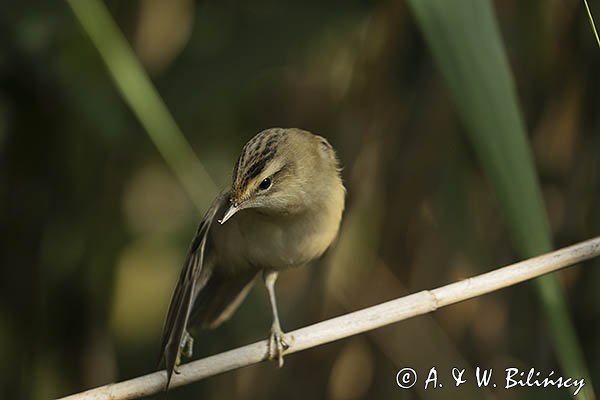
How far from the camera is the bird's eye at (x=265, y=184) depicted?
1850 mm


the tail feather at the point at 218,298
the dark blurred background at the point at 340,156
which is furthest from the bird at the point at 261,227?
the dark blurred background at the point at 340,156

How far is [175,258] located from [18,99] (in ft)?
2.76

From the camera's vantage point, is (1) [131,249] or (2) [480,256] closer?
(2) [480,256]

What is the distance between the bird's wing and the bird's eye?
8 centimetres

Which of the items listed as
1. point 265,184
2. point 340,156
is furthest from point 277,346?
point 340,156

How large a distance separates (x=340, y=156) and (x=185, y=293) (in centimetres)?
102

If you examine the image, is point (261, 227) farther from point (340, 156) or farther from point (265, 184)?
point (340, 156)

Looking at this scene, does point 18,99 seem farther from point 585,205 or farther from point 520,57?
point 585,205

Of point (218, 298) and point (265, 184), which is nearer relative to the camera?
point (265, 184)

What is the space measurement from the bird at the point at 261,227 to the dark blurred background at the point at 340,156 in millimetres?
519

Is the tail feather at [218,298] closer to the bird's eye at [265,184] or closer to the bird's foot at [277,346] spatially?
the bird's foot at [277,346]

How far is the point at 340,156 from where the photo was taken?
267 cm

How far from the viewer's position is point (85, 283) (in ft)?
8.70

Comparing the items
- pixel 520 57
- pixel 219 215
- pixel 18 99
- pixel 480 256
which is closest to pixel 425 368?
pixel 480 256
